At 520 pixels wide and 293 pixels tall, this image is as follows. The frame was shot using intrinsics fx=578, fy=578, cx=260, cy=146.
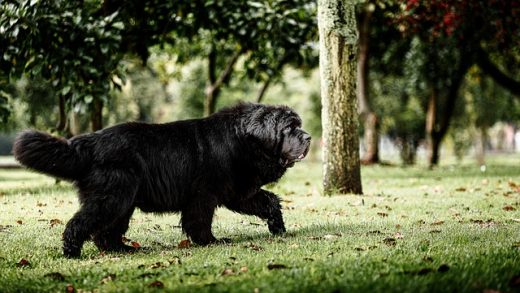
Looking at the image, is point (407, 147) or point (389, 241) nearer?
point (389, 241)

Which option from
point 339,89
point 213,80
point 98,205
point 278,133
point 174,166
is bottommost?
point 98,205

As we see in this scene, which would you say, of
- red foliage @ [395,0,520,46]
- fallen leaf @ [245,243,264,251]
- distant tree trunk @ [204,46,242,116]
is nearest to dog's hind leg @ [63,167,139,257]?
fallen leaf @ [245,243,264,251]

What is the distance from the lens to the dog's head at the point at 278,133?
5.98 m

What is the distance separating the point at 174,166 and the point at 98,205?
869 mm

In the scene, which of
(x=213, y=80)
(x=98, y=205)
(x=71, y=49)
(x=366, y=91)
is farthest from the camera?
(x=213, y=80)

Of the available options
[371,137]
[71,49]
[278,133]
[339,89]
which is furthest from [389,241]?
[371,137]

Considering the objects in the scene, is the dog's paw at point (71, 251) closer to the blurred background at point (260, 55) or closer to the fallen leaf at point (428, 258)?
the fallen leaf at point (428, 258)

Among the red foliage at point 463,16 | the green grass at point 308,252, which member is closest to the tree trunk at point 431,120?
the red foliage at point 463,16

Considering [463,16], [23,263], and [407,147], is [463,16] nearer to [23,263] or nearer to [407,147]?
[23,263]

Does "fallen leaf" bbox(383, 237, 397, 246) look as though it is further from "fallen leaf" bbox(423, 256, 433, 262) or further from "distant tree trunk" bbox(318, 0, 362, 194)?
"distant tree trunk" bbox(318, 0, 362, 194)

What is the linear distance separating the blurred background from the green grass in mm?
2973

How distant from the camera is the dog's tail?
5129 mm

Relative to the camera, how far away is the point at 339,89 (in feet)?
32.6

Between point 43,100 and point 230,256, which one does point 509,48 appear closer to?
point 230,256
